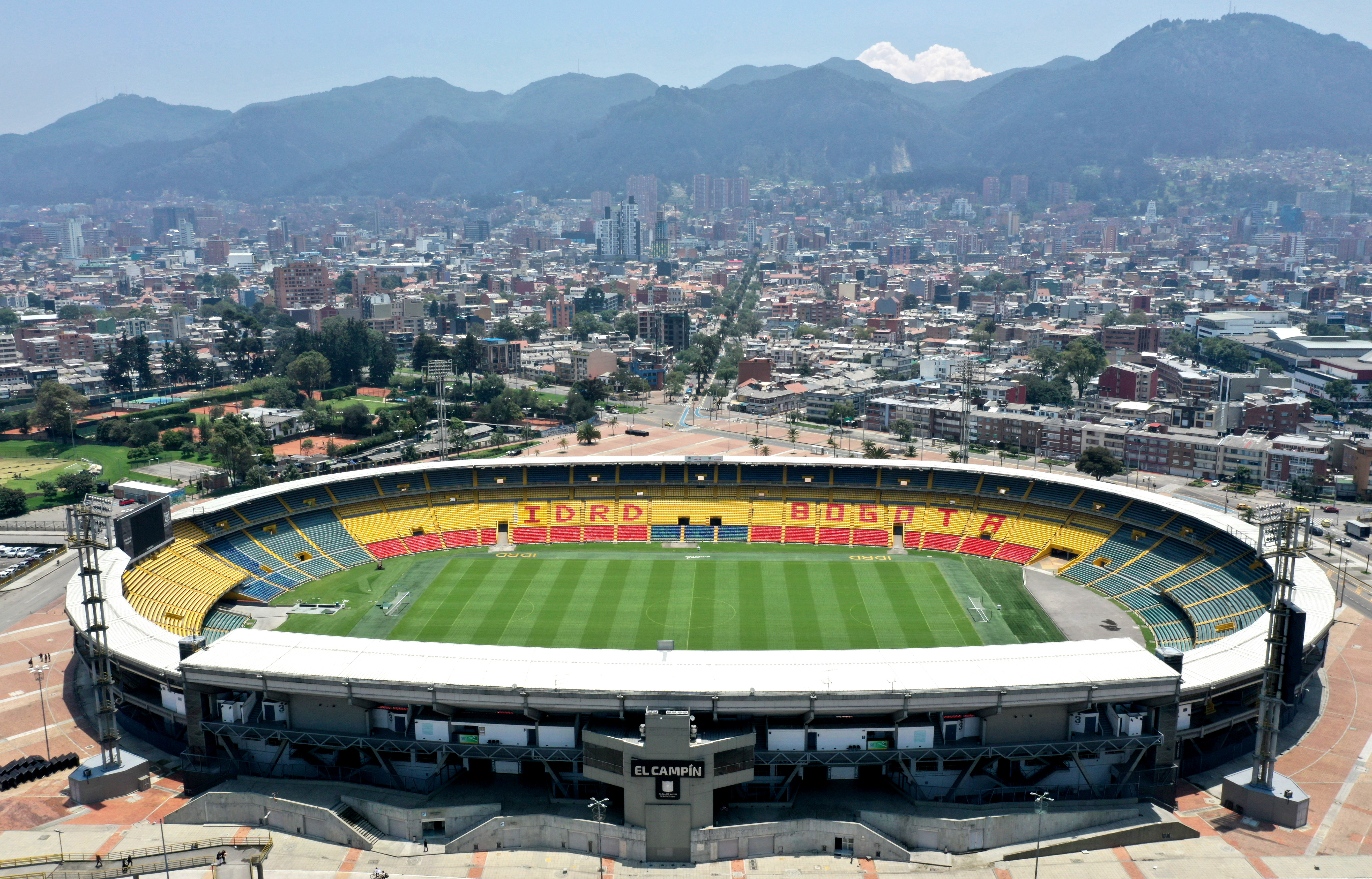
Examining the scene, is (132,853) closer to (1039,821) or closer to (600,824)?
(600,824)

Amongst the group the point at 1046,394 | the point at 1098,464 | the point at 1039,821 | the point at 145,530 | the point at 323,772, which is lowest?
the point at 1098,464

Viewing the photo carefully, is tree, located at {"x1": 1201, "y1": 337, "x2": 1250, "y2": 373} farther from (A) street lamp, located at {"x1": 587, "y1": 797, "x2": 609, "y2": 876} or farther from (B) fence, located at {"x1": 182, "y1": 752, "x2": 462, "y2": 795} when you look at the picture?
(B) fence, located at {"x1": 182, "y1": 752, "x2": 462, "y2": 795}

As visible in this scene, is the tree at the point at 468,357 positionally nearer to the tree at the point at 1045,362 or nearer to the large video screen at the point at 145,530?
the tree at the point at 1045,362

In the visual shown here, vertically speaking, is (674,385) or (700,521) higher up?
(700,521)


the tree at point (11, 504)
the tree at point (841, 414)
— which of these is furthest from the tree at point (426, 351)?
the tree at point (11, 504)

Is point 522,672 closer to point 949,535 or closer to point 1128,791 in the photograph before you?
point 1128,791

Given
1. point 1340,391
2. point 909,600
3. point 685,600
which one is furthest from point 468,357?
point 1340,391
